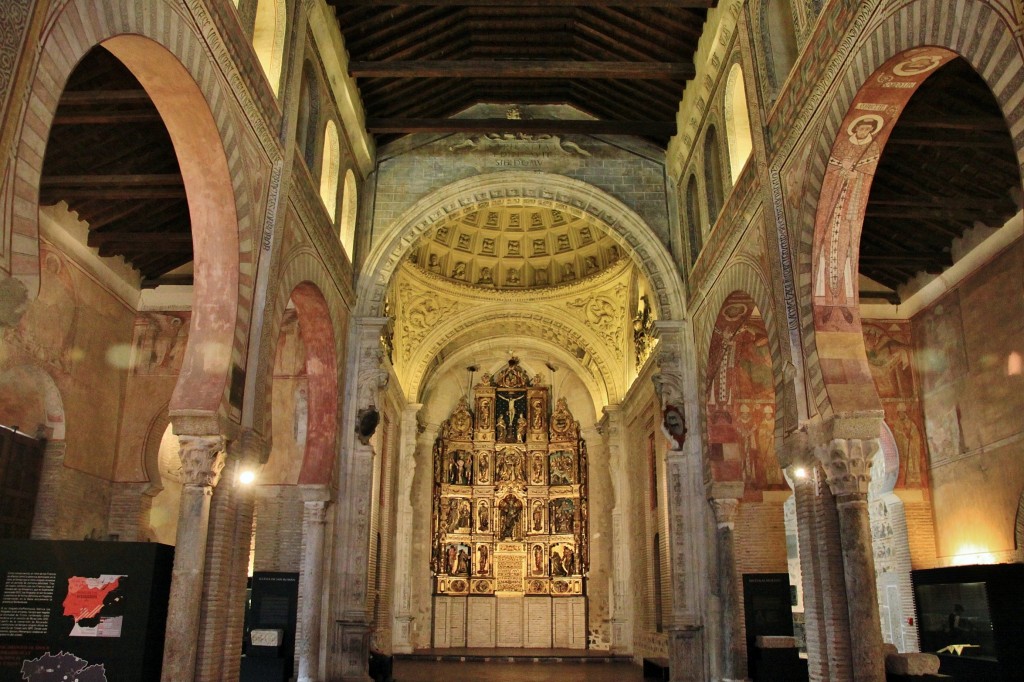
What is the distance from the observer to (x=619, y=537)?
24594mm

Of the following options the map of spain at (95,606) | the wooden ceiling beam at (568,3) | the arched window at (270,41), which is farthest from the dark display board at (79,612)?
the wooden ceiling beam at (568,3)

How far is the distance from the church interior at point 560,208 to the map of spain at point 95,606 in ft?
0.21

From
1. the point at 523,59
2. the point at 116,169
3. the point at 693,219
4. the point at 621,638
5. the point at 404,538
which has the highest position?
the point at 523,59

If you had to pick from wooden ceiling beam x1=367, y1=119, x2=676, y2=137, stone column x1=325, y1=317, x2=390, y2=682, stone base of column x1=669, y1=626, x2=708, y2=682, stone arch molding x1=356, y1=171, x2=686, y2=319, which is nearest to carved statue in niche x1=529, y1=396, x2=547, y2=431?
stone arch molding x1=356, y1=171, x2=686, y2=319

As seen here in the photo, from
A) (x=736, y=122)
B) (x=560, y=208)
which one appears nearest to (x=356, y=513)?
(x=560, y=208)

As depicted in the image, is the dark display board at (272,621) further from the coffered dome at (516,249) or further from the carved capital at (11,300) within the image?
the coffered dome at (516,249)

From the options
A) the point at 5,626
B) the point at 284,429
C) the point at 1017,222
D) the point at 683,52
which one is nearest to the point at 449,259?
the point at 284,429

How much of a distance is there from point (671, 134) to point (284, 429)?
Result: 9.71 m

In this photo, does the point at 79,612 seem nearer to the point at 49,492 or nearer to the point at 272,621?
the point at 272,621

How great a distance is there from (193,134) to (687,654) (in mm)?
11645

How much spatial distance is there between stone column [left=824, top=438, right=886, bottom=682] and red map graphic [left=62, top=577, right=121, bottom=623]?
7.72 m

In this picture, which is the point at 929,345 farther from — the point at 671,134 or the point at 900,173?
the point at 671,134

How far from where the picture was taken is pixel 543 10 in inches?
582

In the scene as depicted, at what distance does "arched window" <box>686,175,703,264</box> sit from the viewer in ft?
51.7
